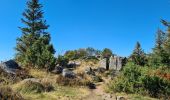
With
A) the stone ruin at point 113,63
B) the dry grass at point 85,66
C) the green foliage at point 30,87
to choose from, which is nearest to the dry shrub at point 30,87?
the green foliage at point 30,87

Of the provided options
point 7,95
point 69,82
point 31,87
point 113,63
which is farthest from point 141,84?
point 113,63

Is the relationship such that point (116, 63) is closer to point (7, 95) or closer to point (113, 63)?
point (113, 63)

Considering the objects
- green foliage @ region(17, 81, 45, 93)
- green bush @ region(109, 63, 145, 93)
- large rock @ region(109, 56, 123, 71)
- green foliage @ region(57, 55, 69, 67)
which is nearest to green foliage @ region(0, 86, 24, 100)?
green foliage @ region(17, 81, 45, 93)

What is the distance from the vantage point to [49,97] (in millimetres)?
16297

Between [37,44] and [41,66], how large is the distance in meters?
5.28

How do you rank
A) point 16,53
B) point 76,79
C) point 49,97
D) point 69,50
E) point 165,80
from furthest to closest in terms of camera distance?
point 69,50
point 16,53
point 76,79
point 165,80
point 49,97

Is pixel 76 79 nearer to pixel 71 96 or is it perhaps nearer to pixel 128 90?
pixel 128 90

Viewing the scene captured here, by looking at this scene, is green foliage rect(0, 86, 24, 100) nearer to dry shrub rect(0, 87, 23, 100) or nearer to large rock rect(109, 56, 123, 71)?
dry shrub rect(0, 87, 23, 100)

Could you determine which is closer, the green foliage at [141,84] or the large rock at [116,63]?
the green foliage at [141,84]

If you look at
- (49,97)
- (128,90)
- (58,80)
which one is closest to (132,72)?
(128,90)

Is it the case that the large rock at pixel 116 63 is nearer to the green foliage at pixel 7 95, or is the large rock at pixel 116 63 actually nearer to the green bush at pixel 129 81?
the green bush at pixel 129 81

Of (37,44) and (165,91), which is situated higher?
(37,44)

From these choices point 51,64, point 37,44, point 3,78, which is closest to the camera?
point 3,78

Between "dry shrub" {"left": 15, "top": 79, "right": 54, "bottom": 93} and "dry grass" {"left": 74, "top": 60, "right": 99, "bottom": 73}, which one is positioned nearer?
"dry shrub" {"left": 15, "top": 79, "right": 54, "bottom": 93}
